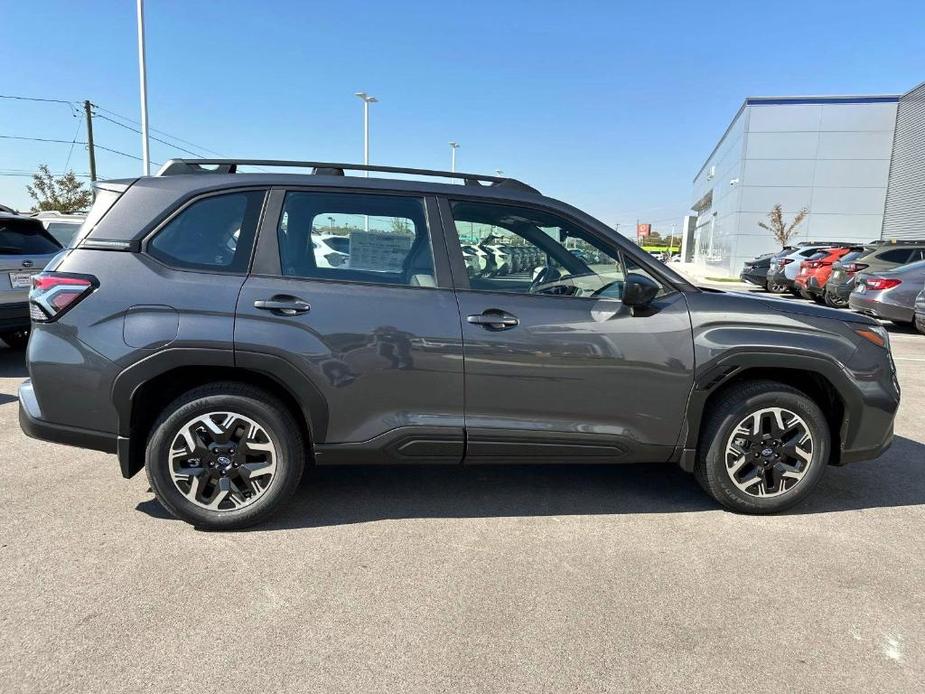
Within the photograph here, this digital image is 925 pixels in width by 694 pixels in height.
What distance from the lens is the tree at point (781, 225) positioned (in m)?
33.8

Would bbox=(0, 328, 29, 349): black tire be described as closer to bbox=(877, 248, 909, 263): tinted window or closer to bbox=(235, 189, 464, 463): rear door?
bbox=(235, 189, 464, 463): rear door

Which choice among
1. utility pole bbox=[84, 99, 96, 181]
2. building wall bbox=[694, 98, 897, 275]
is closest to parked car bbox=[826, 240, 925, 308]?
building wall bbox=[694, 98, 897, 275]

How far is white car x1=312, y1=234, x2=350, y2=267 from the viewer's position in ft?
10.9

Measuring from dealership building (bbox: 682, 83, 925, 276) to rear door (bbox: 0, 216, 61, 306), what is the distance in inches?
1365

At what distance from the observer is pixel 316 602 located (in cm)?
267

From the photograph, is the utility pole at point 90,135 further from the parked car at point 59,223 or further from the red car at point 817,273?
the red car at point 817,273

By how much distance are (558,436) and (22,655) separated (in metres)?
2.47

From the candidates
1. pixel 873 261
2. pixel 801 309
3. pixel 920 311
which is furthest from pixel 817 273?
pixel 801 309

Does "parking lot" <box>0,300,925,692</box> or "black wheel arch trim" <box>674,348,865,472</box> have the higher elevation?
"black wheel arch trim" <box>674,348,865,472</box>

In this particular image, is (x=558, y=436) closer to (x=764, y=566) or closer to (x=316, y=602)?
(x=764, y=566)

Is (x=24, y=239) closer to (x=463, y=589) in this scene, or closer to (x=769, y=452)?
(x=463, y=589)

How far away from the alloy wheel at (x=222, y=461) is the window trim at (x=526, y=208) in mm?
1329

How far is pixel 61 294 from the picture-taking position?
309cm

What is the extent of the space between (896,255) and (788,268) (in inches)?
220
